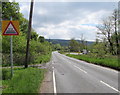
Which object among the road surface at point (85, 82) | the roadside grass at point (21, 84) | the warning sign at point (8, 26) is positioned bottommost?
the road surface at point (85, 82)

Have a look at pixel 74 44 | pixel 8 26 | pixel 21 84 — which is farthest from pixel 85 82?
pixel 74 44

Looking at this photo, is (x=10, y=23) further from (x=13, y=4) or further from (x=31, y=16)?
(x=13, y=4)

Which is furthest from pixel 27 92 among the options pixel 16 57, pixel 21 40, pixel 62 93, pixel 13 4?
pixel 13 4

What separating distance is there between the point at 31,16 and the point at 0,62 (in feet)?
29.0

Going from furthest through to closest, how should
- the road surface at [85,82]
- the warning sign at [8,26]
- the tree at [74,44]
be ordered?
1. the tree at [74,44]
2. the warning sign at [8,26]
3. the road surface at [85,82]

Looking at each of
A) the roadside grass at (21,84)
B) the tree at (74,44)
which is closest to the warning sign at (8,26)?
the roadside grass at (21,84)

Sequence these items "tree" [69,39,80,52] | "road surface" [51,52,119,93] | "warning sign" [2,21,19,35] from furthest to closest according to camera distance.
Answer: "tree" [69,39,80,52] → "warning sign" [2,21,19,35] → "road surface" [51,52,119,93]

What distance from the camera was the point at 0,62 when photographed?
1995cm

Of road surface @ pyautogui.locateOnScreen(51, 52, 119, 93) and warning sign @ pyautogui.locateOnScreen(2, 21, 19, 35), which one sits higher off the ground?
warning sign @ pyautogui.locateOnScreen(2, 21, 19, 35)

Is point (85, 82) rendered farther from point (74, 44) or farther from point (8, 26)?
point (74, 44)

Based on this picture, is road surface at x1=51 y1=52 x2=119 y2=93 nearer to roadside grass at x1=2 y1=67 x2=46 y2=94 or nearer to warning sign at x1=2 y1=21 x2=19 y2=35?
roadside grass at x1=2 y1=67 x2=46 y2=94

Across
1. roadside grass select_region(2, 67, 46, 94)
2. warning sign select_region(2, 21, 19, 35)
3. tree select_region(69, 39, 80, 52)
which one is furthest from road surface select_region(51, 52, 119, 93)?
tree select_region(69, 39, 80, 52)

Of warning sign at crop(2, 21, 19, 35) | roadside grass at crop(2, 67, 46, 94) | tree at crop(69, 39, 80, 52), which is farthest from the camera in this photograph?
tree at crop(69, 39, 80, 52)

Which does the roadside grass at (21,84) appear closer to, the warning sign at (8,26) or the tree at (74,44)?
the warning sign at (8,26)
